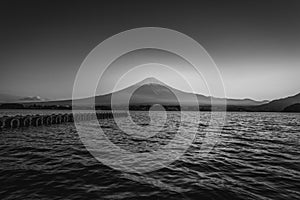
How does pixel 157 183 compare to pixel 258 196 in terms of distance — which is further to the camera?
pixel 157 183

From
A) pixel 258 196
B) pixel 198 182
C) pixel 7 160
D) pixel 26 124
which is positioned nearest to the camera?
pixel 258 196

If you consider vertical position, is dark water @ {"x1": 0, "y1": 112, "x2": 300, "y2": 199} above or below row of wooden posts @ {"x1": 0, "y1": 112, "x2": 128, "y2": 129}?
below

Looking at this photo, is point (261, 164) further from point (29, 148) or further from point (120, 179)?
point (29, 148)

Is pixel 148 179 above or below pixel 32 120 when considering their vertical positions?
below

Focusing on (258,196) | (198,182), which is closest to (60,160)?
(198,182)

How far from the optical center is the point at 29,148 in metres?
17.0

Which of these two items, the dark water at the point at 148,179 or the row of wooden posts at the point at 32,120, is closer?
the dark water at the point at 148,179

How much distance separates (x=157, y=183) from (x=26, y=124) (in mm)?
35044

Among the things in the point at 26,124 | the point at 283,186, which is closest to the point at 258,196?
the point at 283,186

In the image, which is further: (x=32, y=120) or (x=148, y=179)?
(x=32, y=120)

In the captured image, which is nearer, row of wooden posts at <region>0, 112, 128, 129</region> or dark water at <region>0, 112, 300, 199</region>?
dark water at <region>0, 112, 300, 199</region>

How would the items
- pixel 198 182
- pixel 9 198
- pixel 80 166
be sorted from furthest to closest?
pixel 80 166
pixel 198 182
pixel 9 198

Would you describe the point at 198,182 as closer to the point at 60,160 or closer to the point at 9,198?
the point at 9,198

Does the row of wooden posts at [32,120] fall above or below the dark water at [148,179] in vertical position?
above
